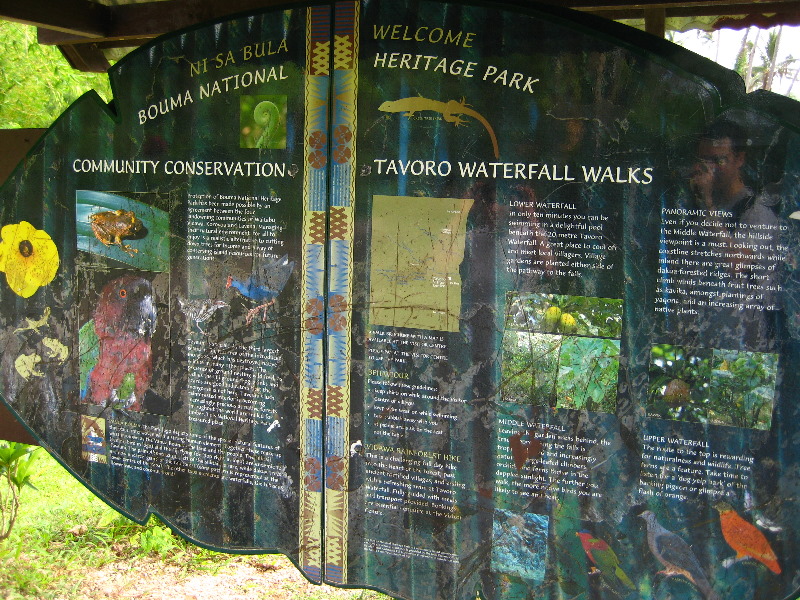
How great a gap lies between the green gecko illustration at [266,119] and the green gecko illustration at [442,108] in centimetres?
47

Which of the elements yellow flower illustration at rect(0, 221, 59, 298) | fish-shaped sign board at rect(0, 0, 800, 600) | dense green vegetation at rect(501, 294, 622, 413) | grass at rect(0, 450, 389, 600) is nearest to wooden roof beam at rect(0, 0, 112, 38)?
fish-shaped sign board at rect(0, 0, 800, 600)

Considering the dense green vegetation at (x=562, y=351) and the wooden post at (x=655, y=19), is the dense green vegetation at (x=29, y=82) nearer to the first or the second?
the wooden post at (x=655, y=19)

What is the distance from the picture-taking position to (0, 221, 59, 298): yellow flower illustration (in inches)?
127

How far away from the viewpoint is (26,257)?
3270mm

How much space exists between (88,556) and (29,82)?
15.8 ft

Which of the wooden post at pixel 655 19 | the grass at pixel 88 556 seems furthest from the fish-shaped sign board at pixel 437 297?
the grass at pixel 88 556

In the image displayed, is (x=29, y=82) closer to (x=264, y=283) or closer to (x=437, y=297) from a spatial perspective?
(x=264, y=283)

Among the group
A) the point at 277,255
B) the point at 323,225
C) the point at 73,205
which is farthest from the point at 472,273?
the point at 73,205

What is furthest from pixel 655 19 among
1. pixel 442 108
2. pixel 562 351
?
pixel 562 351

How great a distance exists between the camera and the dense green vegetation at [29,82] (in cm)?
682

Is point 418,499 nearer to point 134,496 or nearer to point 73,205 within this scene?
point 134,496

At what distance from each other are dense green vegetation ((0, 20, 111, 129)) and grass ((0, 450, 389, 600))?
3822mm

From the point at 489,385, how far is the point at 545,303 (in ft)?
1.29

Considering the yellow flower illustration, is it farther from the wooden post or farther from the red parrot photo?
the wooden post
